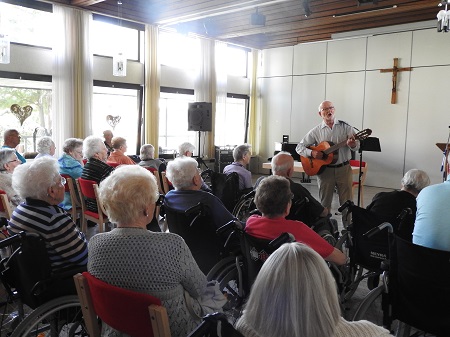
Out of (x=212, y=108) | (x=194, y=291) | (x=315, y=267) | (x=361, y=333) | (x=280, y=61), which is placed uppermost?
(x=280, y=61)

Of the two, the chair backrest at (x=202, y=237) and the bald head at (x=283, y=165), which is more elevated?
the bald head at (x=283, y=165)

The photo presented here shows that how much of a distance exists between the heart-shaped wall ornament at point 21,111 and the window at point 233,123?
4821 millimetres

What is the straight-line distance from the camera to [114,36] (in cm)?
859

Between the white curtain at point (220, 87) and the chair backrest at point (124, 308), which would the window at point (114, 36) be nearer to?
the white curtain at point (220, 87)

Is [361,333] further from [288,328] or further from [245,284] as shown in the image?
[245,284]

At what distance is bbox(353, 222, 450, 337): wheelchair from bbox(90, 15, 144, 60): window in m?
6.99

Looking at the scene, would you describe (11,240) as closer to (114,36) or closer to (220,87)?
(114,36)

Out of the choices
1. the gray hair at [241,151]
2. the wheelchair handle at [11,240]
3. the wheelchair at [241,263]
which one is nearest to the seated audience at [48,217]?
the wheelchair handle at [11,240]

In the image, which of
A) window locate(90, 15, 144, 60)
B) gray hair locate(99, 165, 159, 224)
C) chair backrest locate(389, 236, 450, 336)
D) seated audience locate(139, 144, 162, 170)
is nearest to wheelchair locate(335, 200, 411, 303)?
chair backrest locate(389, 236, 450, 336)

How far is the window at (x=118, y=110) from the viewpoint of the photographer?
334 inches

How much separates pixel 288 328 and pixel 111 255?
82 centimetres

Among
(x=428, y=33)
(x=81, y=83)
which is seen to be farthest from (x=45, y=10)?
(x=428, y=33)

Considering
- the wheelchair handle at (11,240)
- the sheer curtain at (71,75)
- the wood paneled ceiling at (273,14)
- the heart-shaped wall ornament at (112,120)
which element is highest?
the wood paneled ceiling at (273,14)

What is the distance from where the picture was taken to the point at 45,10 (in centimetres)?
734
